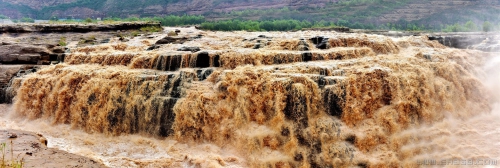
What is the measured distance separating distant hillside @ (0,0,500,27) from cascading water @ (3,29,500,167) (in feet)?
132

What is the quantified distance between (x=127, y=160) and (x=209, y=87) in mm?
3254

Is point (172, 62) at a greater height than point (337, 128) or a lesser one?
greater

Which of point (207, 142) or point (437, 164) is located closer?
point (437, 164)

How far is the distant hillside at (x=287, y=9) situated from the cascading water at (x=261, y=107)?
132 ft

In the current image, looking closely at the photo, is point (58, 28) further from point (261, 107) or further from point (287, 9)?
point (287, 9)

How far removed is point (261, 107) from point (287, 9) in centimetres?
6008

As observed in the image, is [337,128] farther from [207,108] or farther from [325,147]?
[207,108]

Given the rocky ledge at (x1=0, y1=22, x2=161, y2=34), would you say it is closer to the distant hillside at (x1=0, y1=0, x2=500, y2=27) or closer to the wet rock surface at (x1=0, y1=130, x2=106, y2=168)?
the wet rock surface at (x1=0, y1=130, x2=106, y2=168)

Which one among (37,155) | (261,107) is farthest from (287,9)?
(37,155)

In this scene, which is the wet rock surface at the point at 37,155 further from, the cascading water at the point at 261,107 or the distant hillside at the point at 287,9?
the distant hillside at the point at 287,9

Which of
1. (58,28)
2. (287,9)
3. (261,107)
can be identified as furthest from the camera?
(287,9)

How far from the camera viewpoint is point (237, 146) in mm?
9711

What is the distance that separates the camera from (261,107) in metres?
10.2

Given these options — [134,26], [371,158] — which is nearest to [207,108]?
[371,158]
